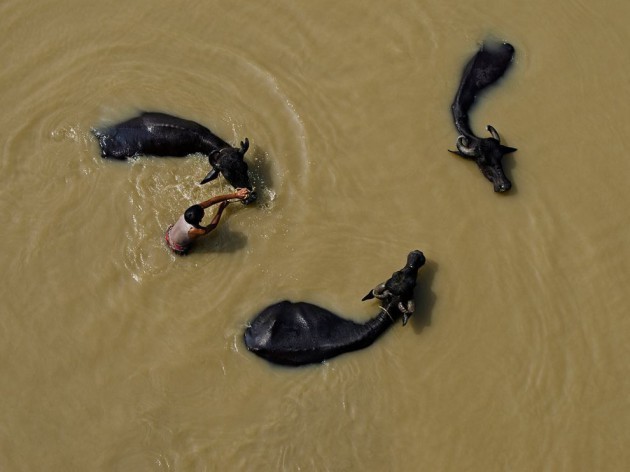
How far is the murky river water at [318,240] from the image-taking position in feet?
27.6

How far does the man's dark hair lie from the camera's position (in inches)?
327

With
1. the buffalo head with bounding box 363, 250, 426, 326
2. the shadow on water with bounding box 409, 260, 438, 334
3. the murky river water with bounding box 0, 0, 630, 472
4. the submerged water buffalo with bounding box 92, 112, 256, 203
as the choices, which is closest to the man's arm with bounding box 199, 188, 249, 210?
the submerged water buffalo with bounding box 92, 112, 256, 203

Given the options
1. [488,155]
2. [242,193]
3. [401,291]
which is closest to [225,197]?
[242,193]

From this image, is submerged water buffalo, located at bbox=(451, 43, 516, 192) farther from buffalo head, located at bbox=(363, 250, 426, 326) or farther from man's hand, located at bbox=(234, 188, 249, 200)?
man's hand, located at bbox=(234, 188, 249, 200)

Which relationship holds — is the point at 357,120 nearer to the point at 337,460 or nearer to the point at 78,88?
the point at 78,88

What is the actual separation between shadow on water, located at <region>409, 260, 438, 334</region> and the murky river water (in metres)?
0.03

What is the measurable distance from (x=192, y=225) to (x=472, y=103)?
4.43 metres

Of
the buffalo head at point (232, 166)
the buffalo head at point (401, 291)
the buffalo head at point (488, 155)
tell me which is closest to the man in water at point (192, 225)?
the buffalo head at point (232, 166)

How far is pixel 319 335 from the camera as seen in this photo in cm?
866

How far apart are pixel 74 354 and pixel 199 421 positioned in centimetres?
166

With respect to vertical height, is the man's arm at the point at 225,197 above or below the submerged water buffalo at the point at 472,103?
below

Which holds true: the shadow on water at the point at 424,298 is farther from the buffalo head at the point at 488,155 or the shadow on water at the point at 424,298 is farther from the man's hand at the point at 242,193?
the man's hand at the point at 242,193

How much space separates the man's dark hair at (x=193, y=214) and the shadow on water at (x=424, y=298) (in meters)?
2.83

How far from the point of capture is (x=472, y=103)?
10414 mm
